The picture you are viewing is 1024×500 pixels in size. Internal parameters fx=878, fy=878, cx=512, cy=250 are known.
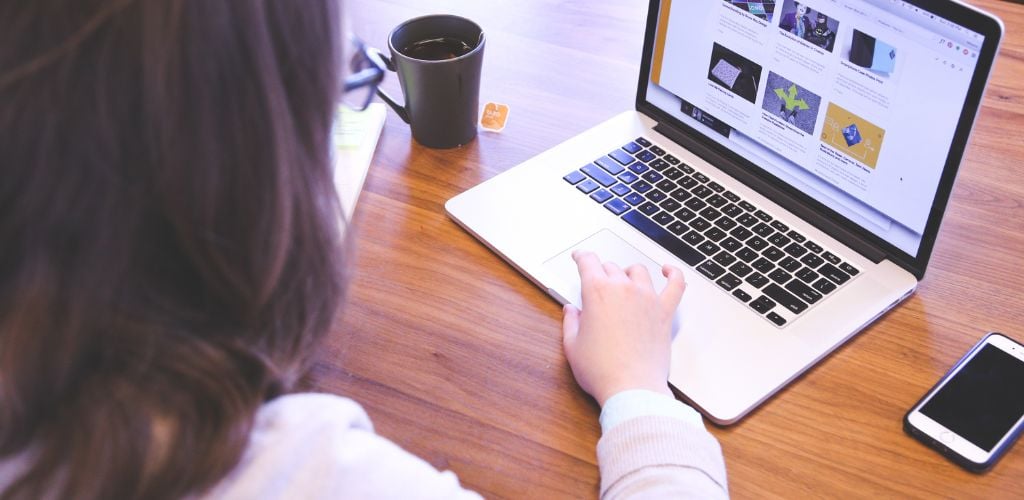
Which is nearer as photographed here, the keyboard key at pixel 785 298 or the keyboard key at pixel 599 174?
the keyboard key at pixel 785 298

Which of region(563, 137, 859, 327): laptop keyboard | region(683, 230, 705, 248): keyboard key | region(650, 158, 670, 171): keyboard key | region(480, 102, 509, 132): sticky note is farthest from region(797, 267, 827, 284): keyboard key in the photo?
region(480, 102, 509, 132): sticky note

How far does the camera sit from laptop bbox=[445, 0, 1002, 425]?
779 millimetres

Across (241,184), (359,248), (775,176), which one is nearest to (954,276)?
(775,176)

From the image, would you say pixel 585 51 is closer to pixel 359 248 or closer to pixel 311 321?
pixel 359 248

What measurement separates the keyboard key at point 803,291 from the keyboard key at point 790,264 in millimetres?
16

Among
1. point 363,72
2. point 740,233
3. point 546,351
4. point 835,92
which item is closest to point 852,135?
point 835,92

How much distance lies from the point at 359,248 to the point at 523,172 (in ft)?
0.70

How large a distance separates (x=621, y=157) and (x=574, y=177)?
6 centimetres

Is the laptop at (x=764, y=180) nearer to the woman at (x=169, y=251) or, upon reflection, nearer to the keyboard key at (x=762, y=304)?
the keyboard key at (x=762, y=304)

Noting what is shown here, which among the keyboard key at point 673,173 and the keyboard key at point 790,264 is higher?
the keyboard key at point 673,173

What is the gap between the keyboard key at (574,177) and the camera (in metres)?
1.00

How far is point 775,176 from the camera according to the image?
954 mm

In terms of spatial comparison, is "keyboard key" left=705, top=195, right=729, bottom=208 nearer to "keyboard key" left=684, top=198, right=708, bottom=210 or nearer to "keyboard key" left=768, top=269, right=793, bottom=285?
"keyboard key" left=684, top=198, right=708, bottom=210

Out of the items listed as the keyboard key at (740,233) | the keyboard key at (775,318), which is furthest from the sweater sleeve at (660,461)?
the keyboard key at (740,233)
